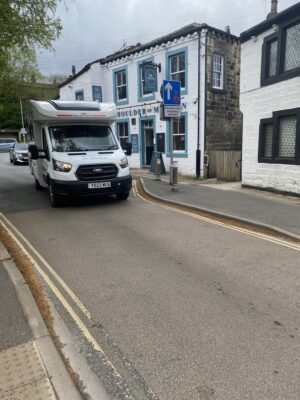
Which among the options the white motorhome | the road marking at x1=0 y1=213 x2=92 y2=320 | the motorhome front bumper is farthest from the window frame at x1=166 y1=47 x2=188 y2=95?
the road marking at x1=0 y1=213 x2=92 y2=320

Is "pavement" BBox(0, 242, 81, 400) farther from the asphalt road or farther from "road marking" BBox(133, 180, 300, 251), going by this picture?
"road marking" BBox(133, 180, 300, 251)

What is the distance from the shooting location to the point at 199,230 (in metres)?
7.02

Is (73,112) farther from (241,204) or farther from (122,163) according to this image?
(241,204)

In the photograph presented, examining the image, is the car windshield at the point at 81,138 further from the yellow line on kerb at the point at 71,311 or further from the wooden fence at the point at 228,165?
the wooden fence at the point at 228,165

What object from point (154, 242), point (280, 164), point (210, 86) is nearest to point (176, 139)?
point (210, 86)

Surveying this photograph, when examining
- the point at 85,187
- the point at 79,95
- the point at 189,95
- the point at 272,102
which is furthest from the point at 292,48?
the point at 79,95

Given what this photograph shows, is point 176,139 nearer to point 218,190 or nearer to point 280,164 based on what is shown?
point 218,190

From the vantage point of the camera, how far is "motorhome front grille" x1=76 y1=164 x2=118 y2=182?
870cm

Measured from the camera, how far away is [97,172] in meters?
8.83

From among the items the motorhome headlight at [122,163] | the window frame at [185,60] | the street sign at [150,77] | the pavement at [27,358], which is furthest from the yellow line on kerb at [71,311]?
the window frame at [185,60]

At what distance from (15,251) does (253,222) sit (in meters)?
4.85

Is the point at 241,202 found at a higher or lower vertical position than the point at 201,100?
lower

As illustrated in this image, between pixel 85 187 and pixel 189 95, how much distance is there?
9290mm

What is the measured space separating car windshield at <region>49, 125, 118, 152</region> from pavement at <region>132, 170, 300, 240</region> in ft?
7.76
